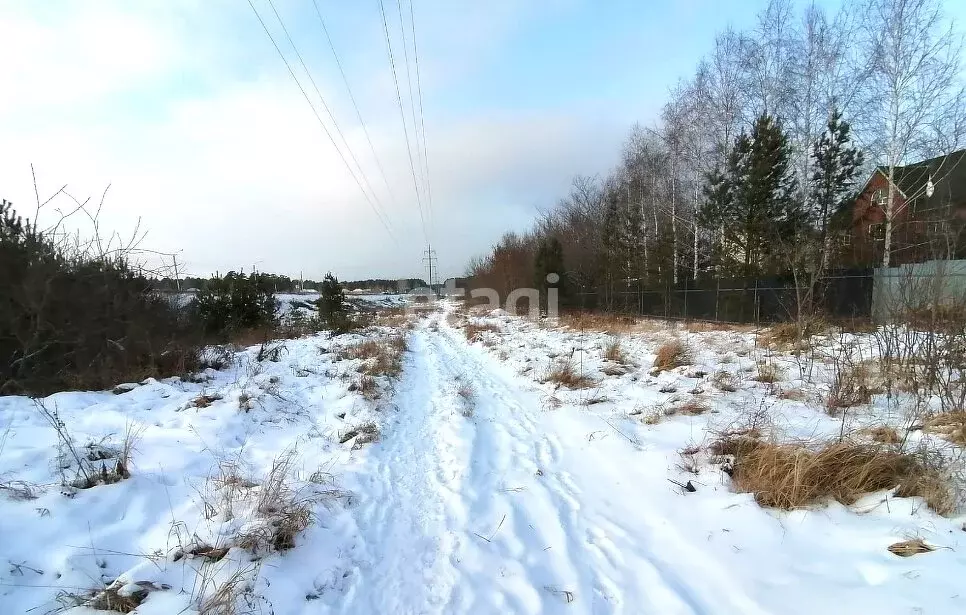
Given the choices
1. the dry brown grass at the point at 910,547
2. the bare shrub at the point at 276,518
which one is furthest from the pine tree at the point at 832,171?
the bare shrub at the point at 276,518

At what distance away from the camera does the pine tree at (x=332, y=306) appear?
1602 cm

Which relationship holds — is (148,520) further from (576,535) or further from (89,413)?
(576,535)

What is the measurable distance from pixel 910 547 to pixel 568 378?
4789mm

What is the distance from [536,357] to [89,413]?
25.2 feet

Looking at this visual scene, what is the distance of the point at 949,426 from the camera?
11.9ft

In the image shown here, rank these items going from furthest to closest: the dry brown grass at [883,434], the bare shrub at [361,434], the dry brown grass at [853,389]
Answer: the dry brown grass at [853,389]
the bare shrub at [361,434]
the dry brown grass at [883,434]

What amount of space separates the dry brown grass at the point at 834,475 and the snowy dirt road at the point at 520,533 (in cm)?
73

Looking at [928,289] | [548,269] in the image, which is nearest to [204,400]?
[928,289]

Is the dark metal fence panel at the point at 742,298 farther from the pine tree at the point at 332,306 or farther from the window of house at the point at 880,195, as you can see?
the pine tree at the point at 332,306

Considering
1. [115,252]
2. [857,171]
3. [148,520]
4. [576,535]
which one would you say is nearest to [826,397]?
[576,535]

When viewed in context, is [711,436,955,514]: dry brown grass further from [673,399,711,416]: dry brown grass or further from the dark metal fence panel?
the dark metal fence panel

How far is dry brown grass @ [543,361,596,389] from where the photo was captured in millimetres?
6766

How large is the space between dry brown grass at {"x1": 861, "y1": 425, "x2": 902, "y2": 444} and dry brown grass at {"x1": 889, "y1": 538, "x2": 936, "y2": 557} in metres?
1.27

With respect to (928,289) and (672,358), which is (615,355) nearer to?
(672,358)
